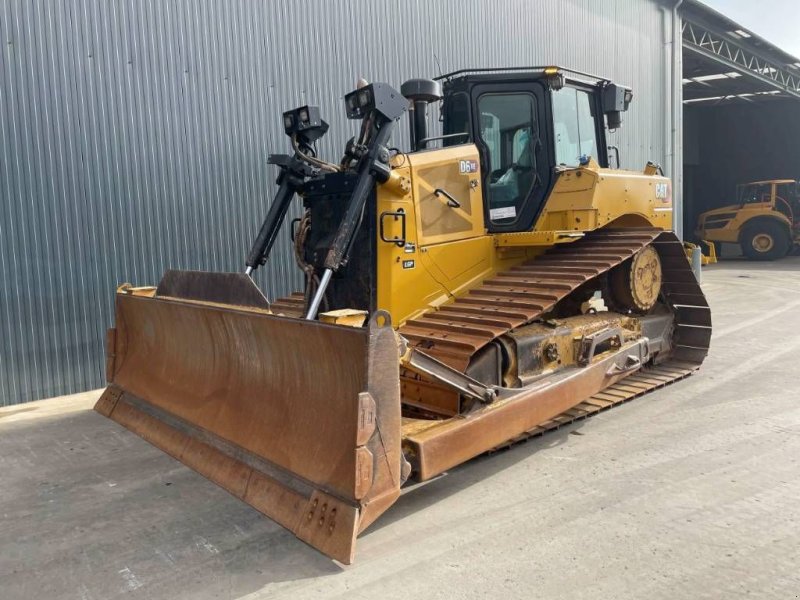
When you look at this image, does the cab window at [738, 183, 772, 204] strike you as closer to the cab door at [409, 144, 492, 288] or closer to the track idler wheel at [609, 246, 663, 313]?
the track idler wheel at [609, 246, 663, 313]

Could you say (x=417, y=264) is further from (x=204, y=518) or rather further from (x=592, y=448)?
A: (x=204, y=518)

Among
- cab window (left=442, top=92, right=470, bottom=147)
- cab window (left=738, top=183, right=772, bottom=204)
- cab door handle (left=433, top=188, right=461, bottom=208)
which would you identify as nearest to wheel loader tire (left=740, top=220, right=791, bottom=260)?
cab window (left=738, top=183, right=772, bottom=204)

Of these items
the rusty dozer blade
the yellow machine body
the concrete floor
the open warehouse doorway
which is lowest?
the concrete floor

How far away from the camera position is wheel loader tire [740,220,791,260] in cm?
2220

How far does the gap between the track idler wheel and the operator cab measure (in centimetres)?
116

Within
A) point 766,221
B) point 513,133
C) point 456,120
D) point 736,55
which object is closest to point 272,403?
point 456,120

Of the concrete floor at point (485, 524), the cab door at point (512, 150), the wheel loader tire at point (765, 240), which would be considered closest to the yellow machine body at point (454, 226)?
the cab door at point (512, 150)

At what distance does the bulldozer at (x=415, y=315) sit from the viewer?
3385mm

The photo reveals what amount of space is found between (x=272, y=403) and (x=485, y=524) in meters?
1.44

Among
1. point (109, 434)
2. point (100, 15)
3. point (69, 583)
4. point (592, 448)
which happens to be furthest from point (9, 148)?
point (592, 448)

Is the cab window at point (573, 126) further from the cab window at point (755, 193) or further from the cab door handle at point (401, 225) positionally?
the cab window at point (755, 193)

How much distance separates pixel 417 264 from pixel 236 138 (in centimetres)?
421

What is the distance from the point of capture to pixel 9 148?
6352mm

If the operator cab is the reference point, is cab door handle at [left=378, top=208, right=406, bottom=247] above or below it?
below
